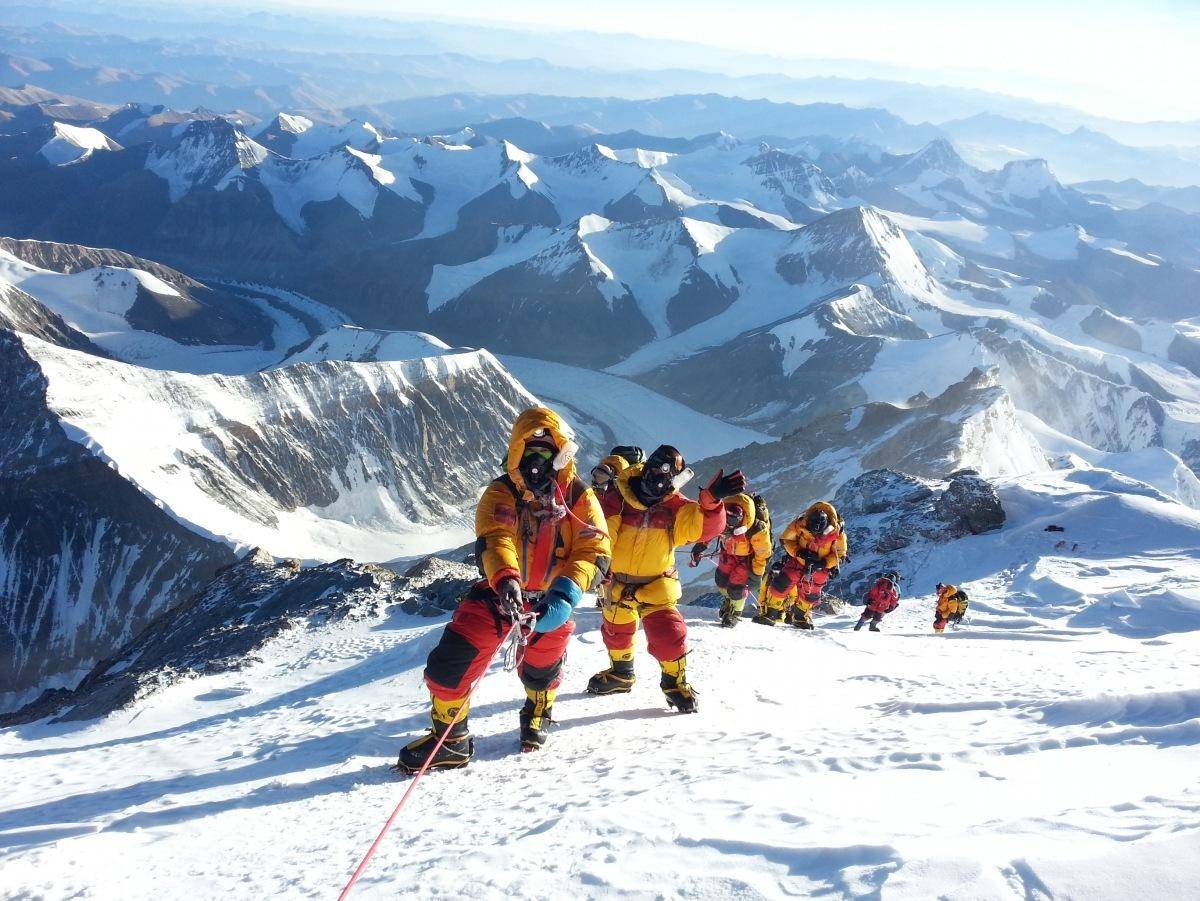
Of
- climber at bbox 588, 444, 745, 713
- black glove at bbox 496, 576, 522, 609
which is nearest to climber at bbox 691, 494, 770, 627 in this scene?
climber at bbox 588, 444, 745, 713

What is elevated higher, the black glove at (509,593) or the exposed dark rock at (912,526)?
the black glove at (509,593)

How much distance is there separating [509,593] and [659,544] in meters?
2.87

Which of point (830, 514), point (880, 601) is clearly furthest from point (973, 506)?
point (830, 514)

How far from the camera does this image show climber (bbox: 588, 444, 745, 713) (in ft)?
30.6

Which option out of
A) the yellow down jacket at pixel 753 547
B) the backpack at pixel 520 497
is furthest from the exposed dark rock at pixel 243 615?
the backpack at pixel 520 497

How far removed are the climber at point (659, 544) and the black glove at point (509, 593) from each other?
8.30 ft

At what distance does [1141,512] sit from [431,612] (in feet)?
86.8

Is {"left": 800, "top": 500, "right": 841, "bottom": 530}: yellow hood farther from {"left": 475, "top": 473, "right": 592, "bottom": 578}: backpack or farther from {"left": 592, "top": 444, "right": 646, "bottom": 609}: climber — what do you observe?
{"left": 475, "top": 473, "right": 592, "bottom": 578}: backpack

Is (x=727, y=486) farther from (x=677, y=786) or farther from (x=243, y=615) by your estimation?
(x=243, y=615)

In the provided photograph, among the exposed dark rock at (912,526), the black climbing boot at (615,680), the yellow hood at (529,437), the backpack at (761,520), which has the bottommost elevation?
the exposed dark rock at (912,526)

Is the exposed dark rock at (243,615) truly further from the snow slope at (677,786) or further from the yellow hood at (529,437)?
the yellow hood at (529,437)

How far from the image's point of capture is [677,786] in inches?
253

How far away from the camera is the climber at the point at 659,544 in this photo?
30.6 feet

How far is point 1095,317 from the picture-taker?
554 feet
